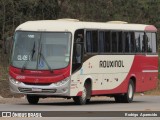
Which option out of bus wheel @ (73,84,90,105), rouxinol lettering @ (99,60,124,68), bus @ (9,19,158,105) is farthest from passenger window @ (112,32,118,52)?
bus wheel @ (73,84,90,105)

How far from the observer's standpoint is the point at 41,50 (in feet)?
97.4

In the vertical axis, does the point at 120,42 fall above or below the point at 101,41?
below

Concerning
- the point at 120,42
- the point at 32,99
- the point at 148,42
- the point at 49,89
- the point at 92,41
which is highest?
the point at 92,41

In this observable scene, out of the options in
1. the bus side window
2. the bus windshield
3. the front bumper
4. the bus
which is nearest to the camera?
the front bumper

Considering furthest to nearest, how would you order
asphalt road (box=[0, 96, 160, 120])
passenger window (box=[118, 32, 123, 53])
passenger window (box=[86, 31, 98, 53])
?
passenger window (box=[118, 32, 123, 53]) < passenger window (box=[86, 31, 98, 53]) < asphalt road (box=[0, 96, 160, 120])

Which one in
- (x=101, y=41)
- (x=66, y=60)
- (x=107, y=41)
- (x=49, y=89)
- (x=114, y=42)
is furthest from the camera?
(x=114, y=42)

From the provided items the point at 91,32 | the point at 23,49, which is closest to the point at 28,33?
the point at 23,49

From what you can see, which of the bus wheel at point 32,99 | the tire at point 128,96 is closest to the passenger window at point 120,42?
the tire at point 128,96

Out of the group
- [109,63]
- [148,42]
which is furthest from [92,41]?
[148,42]

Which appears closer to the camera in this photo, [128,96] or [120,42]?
[120,42]

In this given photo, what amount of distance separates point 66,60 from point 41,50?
108 centimetres

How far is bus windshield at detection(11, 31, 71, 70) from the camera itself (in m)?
29.4

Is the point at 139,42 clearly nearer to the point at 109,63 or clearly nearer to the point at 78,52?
the point at 109,63

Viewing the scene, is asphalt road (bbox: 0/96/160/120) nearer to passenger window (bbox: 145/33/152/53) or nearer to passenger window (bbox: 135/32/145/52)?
passenger window (bbox: 135/32/145/52)
